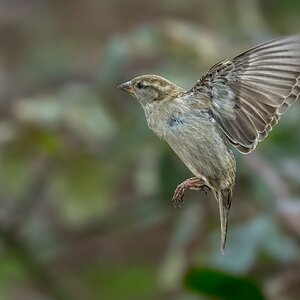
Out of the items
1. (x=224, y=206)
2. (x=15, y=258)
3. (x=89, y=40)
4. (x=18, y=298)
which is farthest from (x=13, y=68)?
(x=224, y=206)

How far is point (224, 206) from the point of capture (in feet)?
2.75

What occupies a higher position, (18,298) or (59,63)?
(59,63)

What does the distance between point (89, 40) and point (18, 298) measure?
1.36 metres

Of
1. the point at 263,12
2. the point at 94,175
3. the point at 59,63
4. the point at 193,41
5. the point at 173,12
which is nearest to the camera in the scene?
the point at 193,41

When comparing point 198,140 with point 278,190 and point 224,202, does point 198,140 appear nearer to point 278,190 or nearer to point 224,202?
point 224,202

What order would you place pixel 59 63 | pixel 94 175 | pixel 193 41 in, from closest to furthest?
pixel 193 41 → pixel 94 175 → pixel 59 63

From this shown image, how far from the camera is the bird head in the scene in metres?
0.83

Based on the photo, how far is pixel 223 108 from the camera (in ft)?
2.87

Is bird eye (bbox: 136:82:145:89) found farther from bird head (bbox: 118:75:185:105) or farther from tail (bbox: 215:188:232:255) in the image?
tail (bbox: 215:188:232:255)

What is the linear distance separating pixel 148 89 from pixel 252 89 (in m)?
0.11

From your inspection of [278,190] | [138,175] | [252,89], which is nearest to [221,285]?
[252,89]

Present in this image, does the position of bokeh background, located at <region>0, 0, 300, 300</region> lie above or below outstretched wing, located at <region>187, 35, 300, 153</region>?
below

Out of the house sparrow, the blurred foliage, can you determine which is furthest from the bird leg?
the blurred foliage

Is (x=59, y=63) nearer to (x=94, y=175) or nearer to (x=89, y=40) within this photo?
(x=89, y=40)
